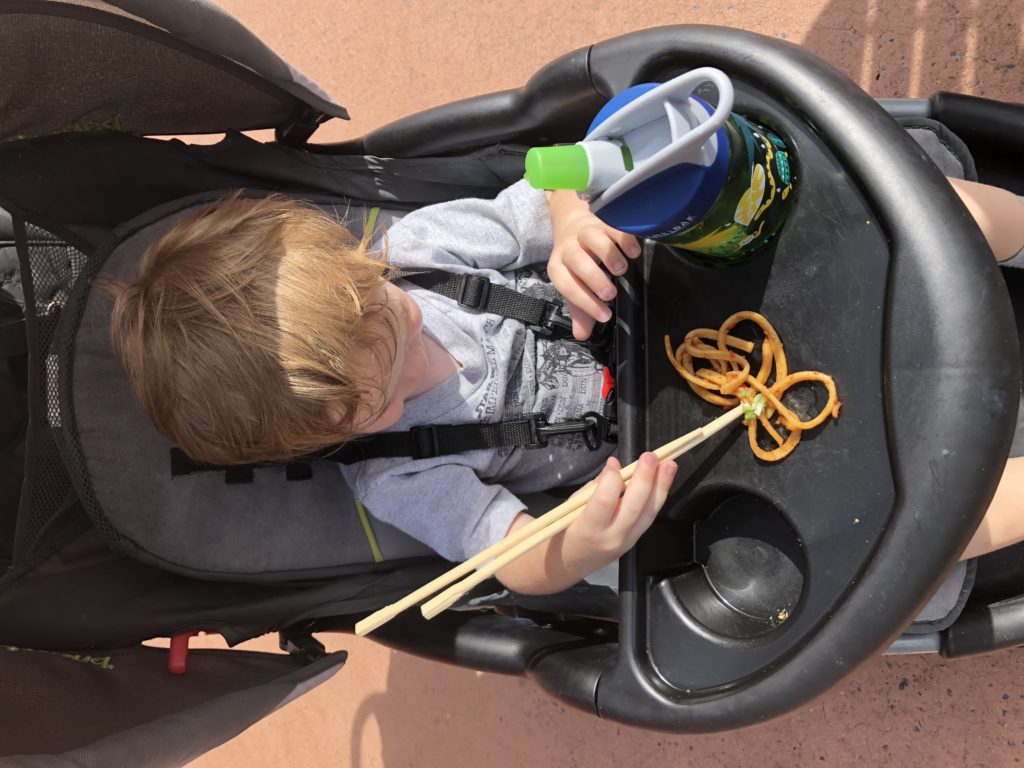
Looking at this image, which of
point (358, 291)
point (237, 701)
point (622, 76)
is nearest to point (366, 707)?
point (237, 701)

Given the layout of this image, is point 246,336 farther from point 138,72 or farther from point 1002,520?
point 1002,520

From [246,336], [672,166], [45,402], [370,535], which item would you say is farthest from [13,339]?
[672,166]

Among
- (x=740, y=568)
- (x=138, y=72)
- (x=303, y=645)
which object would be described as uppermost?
(x=138, y=72)

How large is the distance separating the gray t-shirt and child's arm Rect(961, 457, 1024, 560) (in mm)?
326

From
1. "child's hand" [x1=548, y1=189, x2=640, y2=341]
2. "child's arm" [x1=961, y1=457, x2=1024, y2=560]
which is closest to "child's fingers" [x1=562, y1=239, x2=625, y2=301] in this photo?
"child's hand" [x1=548, y1=189, x2=640, y2=341]

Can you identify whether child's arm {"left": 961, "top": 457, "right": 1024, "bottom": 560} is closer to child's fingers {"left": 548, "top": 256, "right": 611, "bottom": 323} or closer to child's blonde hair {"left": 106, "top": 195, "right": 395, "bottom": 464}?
child's fingers {"left": 548, "top": 256, "right": 611, "bottom": 323}

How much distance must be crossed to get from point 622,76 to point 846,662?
1.46 feet

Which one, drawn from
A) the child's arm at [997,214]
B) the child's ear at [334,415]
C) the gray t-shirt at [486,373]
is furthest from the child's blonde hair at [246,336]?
the child's arm at [997,214]

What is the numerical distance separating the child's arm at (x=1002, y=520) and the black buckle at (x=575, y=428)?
0.31 meters

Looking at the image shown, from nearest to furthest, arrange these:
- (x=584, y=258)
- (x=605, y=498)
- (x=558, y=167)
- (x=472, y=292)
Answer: (x=558, y=167), (x=605, y=498), (x=584, y=258), (x=472, y=292)

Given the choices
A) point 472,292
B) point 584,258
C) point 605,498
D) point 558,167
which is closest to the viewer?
point 558,167

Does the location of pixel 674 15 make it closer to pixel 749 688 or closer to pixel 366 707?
pixel 749 688

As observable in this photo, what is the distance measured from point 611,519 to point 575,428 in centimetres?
18

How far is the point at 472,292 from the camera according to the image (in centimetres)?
80
